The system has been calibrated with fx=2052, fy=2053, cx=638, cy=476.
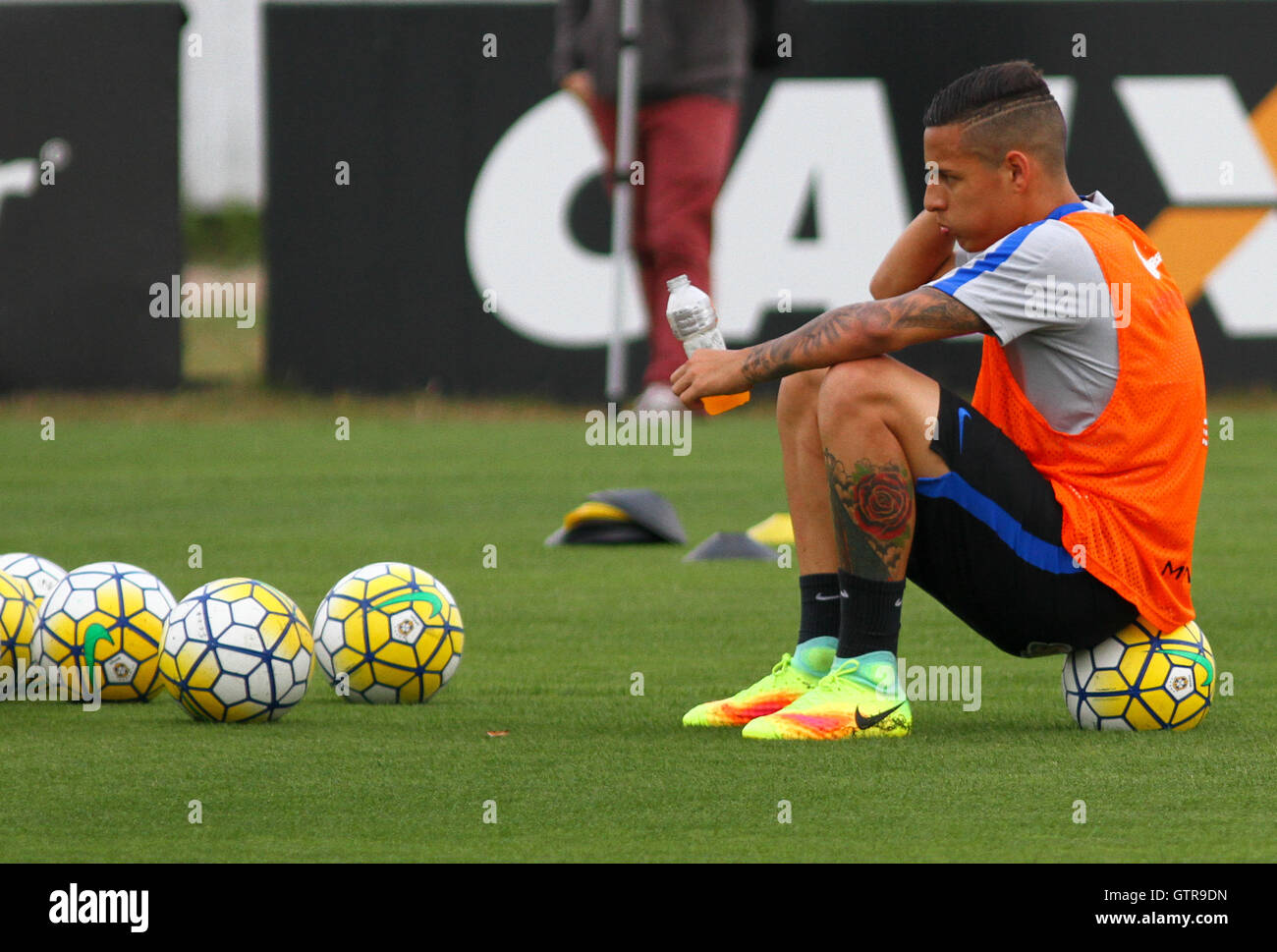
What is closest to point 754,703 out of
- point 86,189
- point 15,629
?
point 15,629

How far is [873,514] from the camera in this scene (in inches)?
181

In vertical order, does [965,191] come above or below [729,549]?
above

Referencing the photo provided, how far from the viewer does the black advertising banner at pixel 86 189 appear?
15.7 metres

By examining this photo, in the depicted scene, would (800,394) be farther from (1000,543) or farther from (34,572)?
(34,572)

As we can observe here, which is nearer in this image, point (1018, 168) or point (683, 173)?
point (1018, 168)

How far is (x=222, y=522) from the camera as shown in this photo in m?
9.94

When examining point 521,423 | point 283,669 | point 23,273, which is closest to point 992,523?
point 283,669

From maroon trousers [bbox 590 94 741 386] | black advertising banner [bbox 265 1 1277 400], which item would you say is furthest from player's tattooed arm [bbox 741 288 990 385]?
black advertising banner [bbox 265 1 1277 400]

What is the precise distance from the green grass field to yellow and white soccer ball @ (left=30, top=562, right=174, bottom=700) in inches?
4.0

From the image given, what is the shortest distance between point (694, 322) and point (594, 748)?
103cm

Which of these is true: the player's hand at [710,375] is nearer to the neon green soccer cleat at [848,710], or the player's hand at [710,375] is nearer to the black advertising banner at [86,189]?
the neon green soccer cleat at [848,710]

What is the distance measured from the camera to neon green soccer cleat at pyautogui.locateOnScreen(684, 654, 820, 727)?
505 centimetres

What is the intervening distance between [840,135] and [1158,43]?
2518mm
